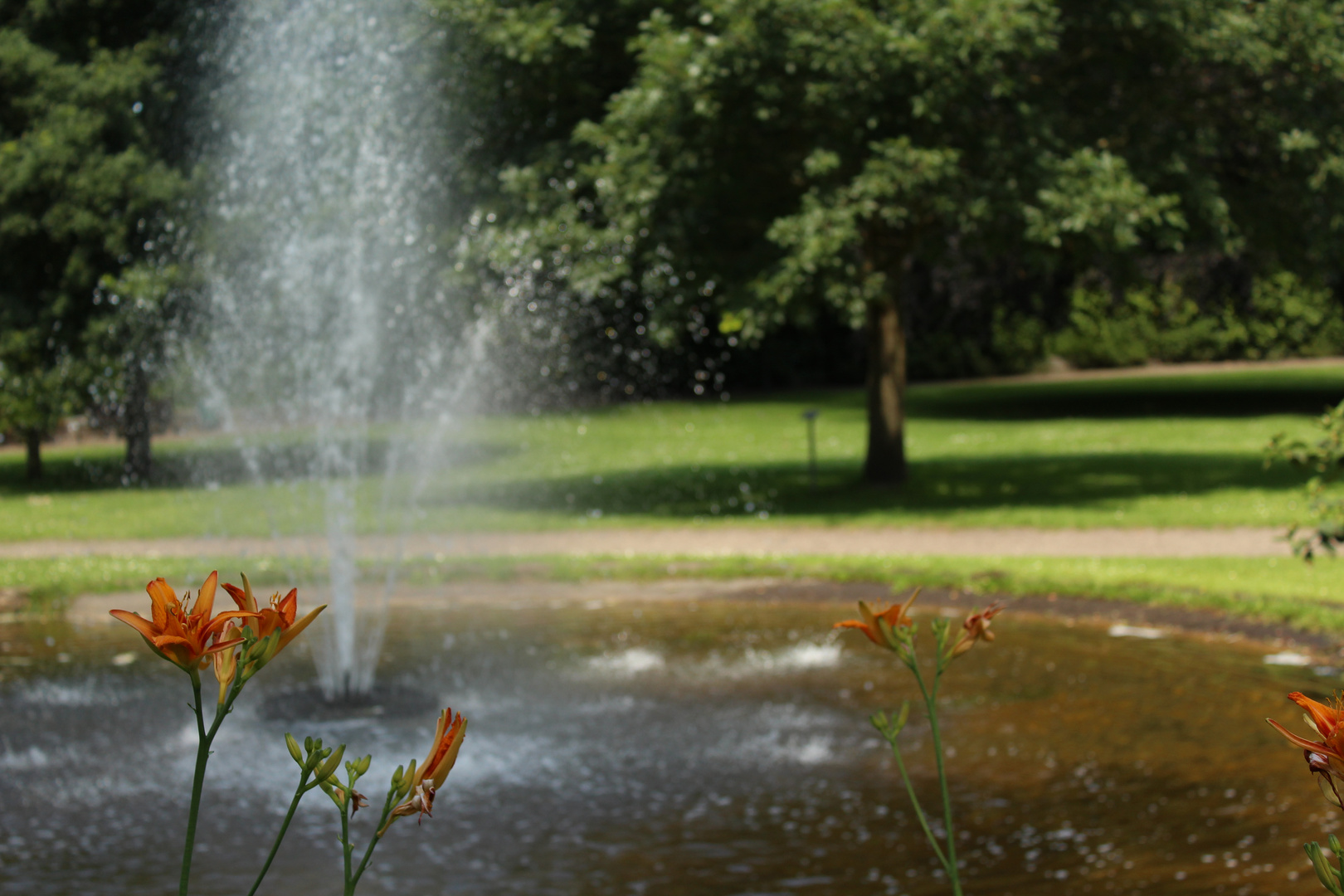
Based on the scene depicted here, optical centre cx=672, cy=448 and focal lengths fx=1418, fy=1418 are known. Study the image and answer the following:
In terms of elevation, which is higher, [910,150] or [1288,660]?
[910,150]

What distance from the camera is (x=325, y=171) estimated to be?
14.4m

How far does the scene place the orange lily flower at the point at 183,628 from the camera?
126cm

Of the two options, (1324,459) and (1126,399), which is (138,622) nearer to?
(1324,459)

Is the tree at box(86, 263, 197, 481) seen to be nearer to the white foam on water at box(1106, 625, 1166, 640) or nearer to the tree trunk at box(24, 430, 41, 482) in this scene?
the tree trunk at box(24, 430, 41, 482)

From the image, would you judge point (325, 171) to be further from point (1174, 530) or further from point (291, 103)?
point (1174, 530)

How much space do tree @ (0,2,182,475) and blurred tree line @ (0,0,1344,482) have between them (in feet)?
0.13

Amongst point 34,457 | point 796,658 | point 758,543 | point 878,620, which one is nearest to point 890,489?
point 758,543

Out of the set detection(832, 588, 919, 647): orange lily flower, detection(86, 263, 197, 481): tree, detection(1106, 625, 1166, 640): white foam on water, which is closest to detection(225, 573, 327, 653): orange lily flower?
detection(832, 588, 919, 647): orange lily flower

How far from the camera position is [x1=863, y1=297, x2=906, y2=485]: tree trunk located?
1446 cm

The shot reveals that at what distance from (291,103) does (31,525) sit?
494 cm

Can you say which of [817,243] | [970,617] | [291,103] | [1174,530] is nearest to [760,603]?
[817,243]

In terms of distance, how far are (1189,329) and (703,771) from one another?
30474mm

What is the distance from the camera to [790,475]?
1686cm

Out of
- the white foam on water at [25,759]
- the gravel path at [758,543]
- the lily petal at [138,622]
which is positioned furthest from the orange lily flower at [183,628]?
the gravel path at [758,543]
